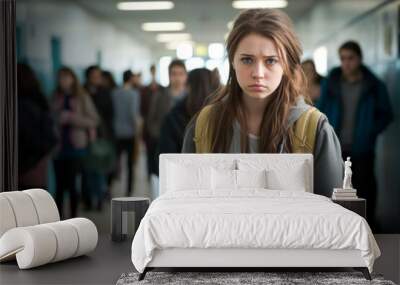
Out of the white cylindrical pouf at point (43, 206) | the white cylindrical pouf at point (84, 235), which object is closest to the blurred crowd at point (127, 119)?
the white cylindrical pouf at point (43, 206)

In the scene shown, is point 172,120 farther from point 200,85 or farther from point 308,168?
point 308,168

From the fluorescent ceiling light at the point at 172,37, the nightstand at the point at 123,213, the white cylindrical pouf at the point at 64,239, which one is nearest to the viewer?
the white cylindrical pouf at the point at 64,239

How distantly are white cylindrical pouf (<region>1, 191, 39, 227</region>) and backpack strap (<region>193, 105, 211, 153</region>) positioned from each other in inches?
86.6

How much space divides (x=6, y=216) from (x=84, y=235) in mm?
675

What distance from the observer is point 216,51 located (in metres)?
8.09

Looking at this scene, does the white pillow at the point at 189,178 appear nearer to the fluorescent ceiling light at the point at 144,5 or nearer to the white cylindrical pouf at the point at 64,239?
the white cylindrical pouf at the point at 64,239

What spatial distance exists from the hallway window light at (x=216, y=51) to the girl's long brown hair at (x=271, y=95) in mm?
105

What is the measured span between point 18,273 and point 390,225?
4232 millimetres

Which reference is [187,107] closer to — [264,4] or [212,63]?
[212,63]

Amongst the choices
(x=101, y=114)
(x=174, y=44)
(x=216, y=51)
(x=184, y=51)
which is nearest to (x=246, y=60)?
(x=216, y=51)

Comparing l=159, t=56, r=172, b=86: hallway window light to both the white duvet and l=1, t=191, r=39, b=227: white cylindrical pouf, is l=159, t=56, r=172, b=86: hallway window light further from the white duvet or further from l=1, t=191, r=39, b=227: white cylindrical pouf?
the white duvet

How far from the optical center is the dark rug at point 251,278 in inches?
212

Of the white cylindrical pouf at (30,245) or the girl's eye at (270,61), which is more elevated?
the girl's eye at (270,61)

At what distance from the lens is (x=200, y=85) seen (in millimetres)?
8102
